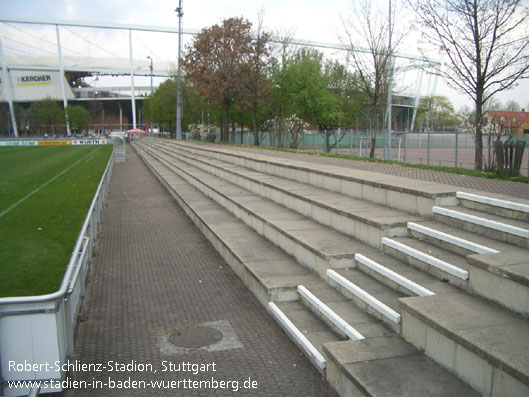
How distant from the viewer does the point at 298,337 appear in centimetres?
471

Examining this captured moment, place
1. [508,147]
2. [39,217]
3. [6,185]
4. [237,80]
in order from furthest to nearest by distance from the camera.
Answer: [237,80]
[6,185]
[39,217]
[508,147]

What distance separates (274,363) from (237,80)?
2759cm

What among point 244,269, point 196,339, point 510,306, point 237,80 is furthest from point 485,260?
Result: point 237,80

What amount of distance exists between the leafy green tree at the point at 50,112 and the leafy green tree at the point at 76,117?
1897 millimetres

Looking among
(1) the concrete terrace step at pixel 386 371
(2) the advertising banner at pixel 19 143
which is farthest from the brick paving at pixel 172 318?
(2) the advertising banner at pixel 19 143

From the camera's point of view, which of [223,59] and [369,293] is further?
[223,59]

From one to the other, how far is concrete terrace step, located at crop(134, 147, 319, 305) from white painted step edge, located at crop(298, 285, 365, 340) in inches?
10.1

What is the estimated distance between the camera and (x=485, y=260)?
3998 millimetres

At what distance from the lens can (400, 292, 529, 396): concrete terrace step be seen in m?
2.97

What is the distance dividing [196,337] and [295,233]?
238 cm

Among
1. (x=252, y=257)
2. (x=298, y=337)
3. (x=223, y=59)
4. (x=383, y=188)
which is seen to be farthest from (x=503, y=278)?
(x=223, y=59)

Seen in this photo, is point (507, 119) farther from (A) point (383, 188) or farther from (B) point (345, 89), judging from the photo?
(B) point (345, 89)

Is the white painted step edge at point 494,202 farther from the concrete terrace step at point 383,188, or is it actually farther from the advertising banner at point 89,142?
the advertising banner at point 89,142

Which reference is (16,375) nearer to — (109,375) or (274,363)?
(109,375)
